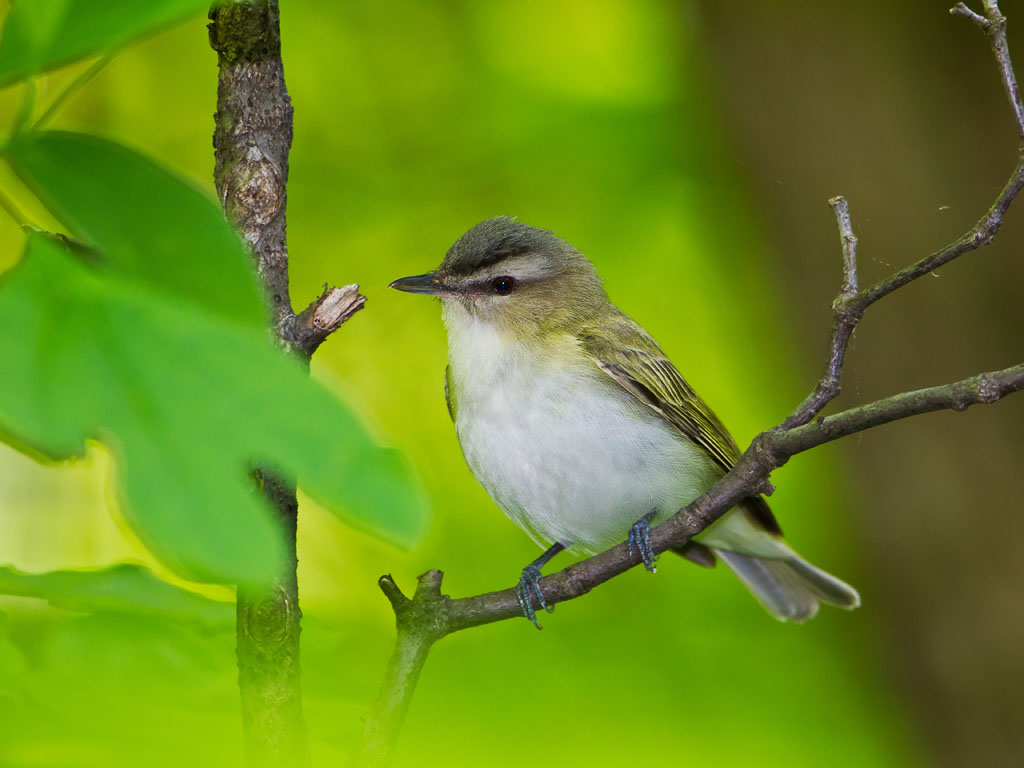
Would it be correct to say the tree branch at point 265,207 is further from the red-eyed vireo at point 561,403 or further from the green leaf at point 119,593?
the red-eyed vireo at point 561,403

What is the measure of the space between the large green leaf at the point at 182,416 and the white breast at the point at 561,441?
2.75m

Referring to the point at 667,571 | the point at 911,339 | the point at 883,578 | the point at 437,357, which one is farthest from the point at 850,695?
the point at 437,357

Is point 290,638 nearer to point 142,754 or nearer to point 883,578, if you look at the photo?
point 142,754

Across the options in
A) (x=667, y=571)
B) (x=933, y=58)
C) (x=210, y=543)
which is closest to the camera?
(x=210, y=543)

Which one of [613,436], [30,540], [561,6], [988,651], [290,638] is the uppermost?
[561,6]

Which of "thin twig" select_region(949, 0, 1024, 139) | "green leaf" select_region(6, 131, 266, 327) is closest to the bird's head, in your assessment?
"thin twig" select_region(949, 0, 1024, 139)

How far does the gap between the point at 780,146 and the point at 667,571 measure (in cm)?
253

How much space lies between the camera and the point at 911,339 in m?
5.52

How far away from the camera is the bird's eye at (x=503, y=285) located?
4.05m

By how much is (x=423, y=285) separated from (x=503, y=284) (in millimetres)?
333

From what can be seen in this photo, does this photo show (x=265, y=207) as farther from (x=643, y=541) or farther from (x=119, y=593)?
(x=643, y=541)

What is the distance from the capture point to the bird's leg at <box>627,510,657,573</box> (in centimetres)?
290

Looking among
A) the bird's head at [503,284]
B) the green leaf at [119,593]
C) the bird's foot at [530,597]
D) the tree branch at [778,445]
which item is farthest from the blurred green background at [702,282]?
the green leaf at [119,593]

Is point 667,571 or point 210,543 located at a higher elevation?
point 667,571
